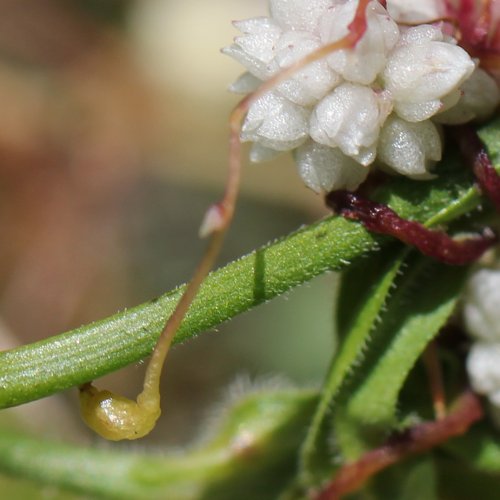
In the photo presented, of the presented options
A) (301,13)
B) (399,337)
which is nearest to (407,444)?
(399,337)

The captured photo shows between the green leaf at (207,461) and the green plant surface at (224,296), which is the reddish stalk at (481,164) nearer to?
the green plant surface at (224,296)

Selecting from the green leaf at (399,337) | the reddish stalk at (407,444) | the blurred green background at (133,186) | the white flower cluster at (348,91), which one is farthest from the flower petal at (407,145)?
the blurred green background at (133,186)

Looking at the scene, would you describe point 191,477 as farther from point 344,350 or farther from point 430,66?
point 430,66

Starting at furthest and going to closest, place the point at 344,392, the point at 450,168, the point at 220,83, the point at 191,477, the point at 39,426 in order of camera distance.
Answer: the point at 220,83 → the point at 39,426 → the point at 191,477 → the point at 344,392 → the point at 450,168

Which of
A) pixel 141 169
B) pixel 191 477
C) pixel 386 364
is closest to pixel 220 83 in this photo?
pixel 141 169

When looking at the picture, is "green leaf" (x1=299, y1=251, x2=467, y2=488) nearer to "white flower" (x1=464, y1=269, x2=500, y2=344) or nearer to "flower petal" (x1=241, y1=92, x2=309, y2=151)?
"white flower" (x1=464, y1=269, x2=500, y2=344)

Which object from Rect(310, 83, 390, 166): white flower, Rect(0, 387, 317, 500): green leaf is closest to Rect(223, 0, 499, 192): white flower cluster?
Rect(310, 83, 390, 166): white flower
